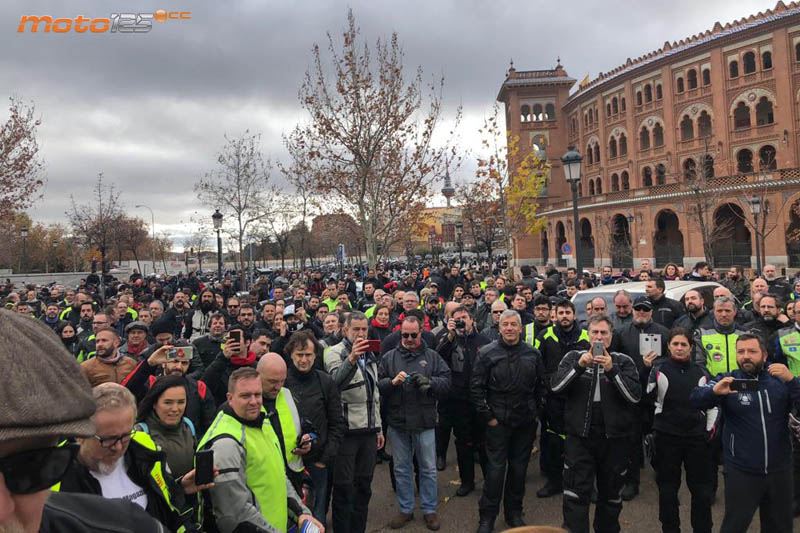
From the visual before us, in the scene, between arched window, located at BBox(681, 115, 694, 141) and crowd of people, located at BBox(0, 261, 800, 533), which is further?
arched window, located at BBox(681, 115, 694, 141)

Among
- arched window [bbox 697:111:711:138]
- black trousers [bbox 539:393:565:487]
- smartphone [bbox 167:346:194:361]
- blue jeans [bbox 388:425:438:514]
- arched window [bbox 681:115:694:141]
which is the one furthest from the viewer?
arched window [bbox 681:115:694:141]

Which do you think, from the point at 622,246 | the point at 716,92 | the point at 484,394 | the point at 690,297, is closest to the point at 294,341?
the point at 484,394

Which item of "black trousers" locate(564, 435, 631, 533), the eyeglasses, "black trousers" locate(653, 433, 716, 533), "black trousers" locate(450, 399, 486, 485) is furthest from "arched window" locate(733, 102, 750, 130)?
the eyeglasses

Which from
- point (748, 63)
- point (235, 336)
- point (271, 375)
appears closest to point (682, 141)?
point (748, 63)

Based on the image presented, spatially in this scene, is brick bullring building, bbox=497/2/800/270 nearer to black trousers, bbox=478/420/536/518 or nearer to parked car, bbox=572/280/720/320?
parked car, bbox=572/280/720/320

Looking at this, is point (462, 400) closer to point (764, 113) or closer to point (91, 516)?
point (91, 516)

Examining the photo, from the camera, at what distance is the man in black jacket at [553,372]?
611 cm

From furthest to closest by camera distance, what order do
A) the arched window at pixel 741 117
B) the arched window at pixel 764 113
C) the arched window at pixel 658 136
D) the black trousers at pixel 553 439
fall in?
the arched window at pixel 658 136
the arched window at pixel 741 117
the arched window at pixel 764 113
the black trousers at pixel 553 439

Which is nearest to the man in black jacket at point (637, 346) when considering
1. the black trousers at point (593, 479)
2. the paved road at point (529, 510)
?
the paved road at point (529, 510)

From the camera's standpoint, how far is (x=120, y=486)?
2.76 metres

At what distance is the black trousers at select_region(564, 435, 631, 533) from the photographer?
467cm

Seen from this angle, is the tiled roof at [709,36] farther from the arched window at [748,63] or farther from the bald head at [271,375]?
the bald head at [271,375]

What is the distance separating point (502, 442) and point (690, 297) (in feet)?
11.7

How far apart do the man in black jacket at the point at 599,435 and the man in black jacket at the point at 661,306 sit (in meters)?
3.12
